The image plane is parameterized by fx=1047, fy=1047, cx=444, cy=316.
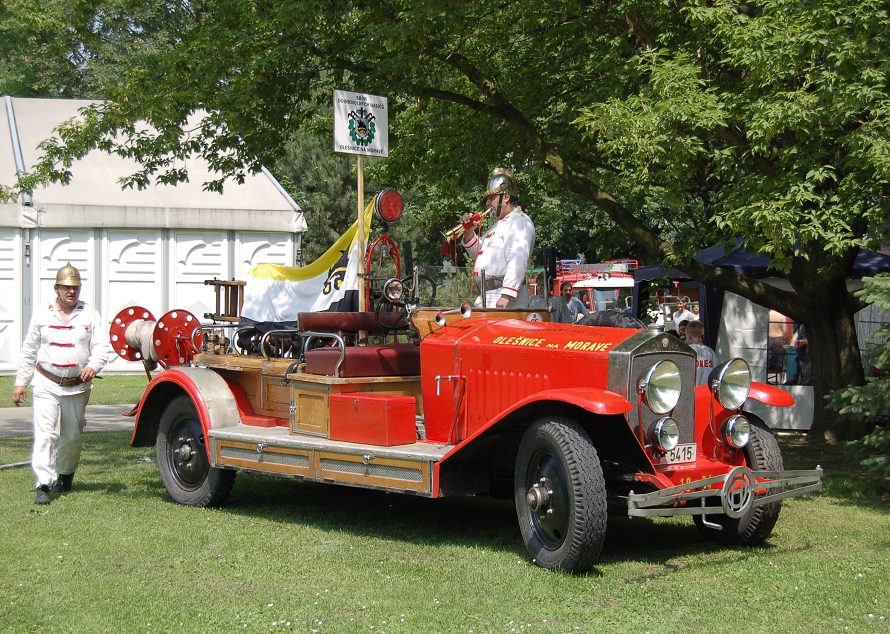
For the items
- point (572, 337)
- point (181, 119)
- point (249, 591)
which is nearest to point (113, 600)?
point (249, 591)

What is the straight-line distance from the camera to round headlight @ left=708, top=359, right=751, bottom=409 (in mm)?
6312

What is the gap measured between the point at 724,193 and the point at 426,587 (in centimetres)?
481

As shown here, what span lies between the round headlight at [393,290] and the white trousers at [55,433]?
9.08ft

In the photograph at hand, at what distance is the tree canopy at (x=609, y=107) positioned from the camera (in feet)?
26.3

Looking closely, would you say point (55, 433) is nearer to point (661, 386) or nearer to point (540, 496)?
point (540, 496)

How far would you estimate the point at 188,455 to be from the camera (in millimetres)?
8281

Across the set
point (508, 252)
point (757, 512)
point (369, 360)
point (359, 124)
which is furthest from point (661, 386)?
point (359, 124)

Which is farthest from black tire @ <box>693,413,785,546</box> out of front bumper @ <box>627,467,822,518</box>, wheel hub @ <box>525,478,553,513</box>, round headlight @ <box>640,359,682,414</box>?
wheel hub @ <box>525,478,553,513</box>

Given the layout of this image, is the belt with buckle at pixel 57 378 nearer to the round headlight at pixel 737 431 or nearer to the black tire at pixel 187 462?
the black tire at pixel 187 462

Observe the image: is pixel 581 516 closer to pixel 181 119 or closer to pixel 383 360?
pixel 383 360

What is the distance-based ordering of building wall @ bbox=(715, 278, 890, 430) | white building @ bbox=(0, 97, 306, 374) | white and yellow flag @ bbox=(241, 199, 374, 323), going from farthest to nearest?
white building @ bbox=(0, 97, 306, 374), building wall @ bbox=(715, 278, 890, 430), white and yellow flag @ bbox=(241, 199, 374, 323)

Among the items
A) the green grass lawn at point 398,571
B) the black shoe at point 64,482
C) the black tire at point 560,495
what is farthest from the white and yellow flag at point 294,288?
the black tire at point 560,495

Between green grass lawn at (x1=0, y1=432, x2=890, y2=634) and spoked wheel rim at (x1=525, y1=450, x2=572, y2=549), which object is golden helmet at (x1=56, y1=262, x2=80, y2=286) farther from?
spoked wheel rim at (x1=525, y1=450, x2=572, y2=549)

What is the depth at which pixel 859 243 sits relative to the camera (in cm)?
790
